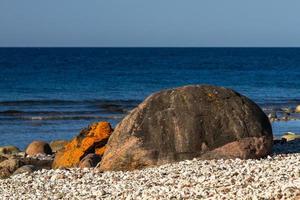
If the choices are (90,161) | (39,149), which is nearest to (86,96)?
(39,149)

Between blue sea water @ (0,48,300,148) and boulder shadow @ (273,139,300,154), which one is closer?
boulder shadow @ (273,139,300,154)

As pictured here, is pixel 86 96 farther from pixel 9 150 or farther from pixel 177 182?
pixel 177 182

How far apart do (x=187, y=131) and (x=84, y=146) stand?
413 centimetres

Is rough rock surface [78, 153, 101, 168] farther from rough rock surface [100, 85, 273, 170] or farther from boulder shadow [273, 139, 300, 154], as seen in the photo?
boulder shadow [273, 139, 300, 154]

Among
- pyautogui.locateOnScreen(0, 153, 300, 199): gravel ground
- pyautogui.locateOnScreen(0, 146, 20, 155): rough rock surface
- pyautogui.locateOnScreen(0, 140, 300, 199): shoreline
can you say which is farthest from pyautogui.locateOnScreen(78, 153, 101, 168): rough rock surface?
pyautogui.locateOnScreen(0, 146, 20, 155): rough rock surface

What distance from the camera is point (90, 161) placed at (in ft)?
59.5

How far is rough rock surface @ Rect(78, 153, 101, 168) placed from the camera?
58.8 ft

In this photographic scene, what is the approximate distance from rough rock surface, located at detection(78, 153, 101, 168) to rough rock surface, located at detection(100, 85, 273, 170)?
100 cm

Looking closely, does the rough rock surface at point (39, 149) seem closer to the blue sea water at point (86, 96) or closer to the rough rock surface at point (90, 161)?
Result: the blue sea water at point (86, 96)

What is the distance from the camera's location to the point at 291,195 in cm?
1135

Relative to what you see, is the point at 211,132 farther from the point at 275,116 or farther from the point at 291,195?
the point at 275,116

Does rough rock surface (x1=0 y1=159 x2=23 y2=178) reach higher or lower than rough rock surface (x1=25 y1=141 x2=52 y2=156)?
higher

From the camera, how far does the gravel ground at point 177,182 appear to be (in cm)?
1253

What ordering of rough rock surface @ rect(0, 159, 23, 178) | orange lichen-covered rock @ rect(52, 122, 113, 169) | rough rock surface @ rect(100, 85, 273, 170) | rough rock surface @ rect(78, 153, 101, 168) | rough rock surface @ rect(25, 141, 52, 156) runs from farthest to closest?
1. rough rock surface @ rect(25, 141, 52, 156)
2. orange lichen-covered rock @ rect(52, 122, 113, 169)
3. rough rock surface @ rect(0, 159, 23, 178)
4. rough rock surface @ rect(78, 153, 101, 168)
5. rough rock surface @ rect(100, 85, 273, 170)
